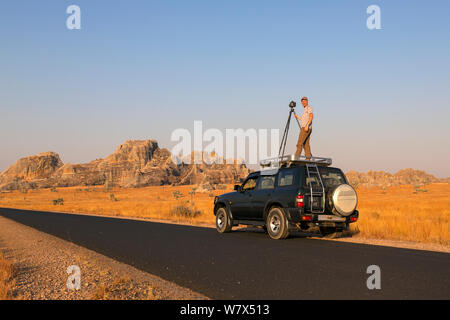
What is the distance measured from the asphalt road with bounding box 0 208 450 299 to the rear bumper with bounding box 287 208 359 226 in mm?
596

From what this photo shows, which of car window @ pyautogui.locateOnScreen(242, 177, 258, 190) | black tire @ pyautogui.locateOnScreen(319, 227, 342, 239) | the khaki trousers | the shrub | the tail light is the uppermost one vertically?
→ the khaki trousers

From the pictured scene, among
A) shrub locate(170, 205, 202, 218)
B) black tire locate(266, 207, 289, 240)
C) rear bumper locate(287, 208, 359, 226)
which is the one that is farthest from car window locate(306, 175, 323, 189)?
shrub locate(170, 205, 202, 218)

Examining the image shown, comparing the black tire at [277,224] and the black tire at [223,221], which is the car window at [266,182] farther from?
the black tire at [223,221]

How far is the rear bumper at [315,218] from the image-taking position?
11.7 metres

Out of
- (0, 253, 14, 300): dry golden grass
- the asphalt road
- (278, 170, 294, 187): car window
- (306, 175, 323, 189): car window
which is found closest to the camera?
(0, 253, 14, 300): dry golden grass

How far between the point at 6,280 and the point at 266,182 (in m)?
8.64

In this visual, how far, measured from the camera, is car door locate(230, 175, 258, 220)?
14016 millimetres

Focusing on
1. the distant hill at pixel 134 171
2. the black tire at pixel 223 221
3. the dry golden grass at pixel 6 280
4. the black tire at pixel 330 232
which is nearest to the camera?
the dry golden grass at pixel 6 280

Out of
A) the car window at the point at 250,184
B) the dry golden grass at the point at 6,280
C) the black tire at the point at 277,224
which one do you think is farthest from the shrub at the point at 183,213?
the dry golden grass at the point at 6,280

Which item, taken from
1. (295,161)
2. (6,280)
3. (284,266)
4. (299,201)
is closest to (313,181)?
(295,161)

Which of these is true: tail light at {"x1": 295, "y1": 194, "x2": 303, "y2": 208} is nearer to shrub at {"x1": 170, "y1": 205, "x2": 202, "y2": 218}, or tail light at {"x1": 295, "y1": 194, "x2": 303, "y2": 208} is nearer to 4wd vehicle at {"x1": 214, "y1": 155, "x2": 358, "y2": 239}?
4wd vehicle at {"x1": 214, "y1": 155, "x2": 358, "y2": 239}

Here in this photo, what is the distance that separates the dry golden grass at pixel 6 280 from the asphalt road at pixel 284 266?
7.82 feet

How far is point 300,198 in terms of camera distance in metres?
11.7
